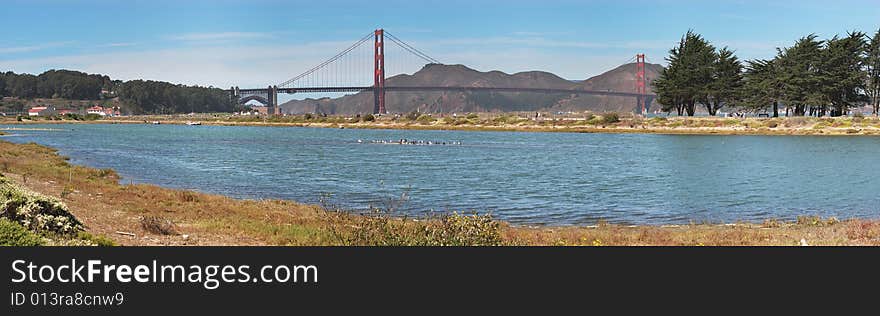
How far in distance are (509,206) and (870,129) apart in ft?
203

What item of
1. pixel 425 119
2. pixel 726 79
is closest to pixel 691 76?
pixel 726 79

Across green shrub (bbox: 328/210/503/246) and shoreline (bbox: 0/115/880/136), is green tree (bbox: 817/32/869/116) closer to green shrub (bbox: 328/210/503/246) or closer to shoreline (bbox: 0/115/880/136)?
shoreline (bbox: 0/115/880/136)

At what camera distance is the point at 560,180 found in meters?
30.7

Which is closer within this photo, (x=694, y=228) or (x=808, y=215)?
(x=694, y=228)

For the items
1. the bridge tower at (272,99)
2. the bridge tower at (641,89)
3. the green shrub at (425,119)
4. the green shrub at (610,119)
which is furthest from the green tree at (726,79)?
the bridge tower at (272,99)

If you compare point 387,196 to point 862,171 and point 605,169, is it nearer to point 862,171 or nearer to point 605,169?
point 605,169

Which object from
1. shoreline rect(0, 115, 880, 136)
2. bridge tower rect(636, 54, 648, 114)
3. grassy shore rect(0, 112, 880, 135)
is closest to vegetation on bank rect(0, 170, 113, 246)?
shoreline rect(0, 115, 880, 136)

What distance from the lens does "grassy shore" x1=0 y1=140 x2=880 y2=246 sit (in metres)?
11.0

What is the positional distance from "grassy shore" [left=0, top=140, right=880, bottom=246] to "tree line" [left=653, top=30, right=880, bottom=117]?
6643cm

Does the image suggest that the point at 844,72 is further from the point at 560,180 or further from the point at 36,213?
the point at 36,213

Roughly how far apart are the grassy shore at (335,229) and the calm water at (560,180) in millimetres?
3504

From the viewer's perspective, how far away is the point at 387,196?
81.8 feet

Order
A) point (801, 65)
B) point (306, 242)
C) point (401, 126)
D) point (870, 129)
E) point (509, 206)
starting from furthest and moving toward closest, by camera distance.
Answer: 1. point (401, 126)
2. point (801, 65)
3. point (870, 129)
4. point (509, 206)
5. point (306, 242)

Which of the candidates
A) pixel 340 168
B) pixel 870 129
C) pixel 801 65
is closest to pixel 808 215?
pixel 340 168
